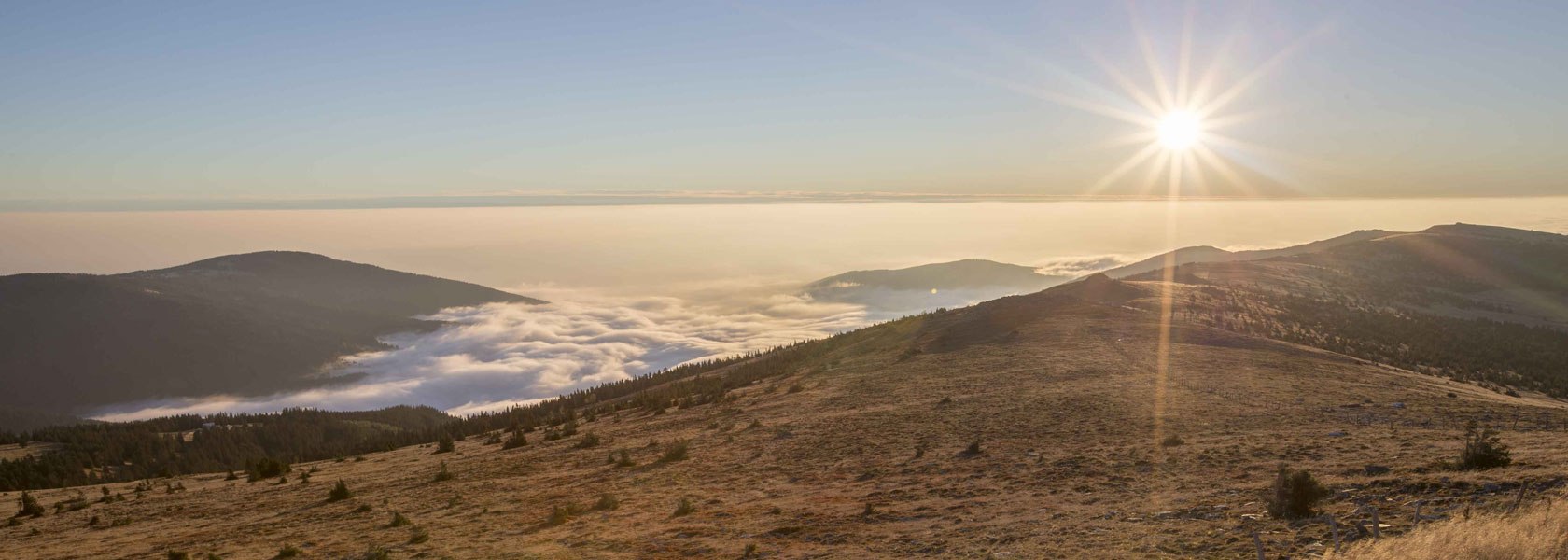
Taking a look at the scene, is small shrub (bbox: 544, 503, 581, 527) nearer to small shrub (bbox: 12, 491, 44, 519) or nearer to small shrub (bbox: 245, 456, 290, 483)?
small shrub (bbox: 245, 456, 290, 483)

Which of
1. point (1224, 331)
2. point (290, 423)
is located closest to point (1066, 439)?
point (1224, 331)

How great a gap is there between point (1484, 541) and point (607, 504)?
13.9m

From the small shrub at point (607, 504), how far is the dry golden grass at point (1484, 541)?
12.4 meters

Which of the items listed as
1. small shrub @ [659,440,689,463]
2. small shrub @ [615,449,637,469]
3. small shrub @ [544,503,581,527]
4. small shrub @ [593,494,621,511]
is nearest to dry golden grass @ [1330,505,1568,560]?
small shrub @ [593,494,621,511]

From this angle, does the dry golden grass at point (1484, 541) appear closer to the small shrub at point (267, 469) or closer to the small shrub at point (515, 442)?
the small shrub at point (515, 442)

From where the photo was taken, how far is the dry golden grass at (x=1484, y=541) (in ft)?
26.7

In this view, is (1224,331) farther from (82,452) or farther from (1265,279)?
(82,452)

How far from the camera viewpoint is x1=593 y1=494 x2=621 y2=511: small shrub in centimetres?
1602

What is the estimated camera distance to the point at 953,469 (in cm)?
1677

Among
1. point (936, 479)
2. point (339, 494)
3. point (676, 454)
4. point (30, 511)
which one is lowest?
point (30, 511)

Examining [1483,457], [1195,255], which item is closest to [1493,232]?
[1195,255]

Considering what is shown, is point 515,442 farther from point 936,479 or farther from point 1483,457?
point 1483,457

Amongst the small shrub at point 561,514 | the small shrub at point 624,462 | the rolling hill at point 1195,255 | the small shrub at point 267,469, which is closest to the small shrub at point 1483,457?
the small shrub at point 561,514

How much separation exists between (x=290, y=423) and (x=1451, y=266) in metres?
134
